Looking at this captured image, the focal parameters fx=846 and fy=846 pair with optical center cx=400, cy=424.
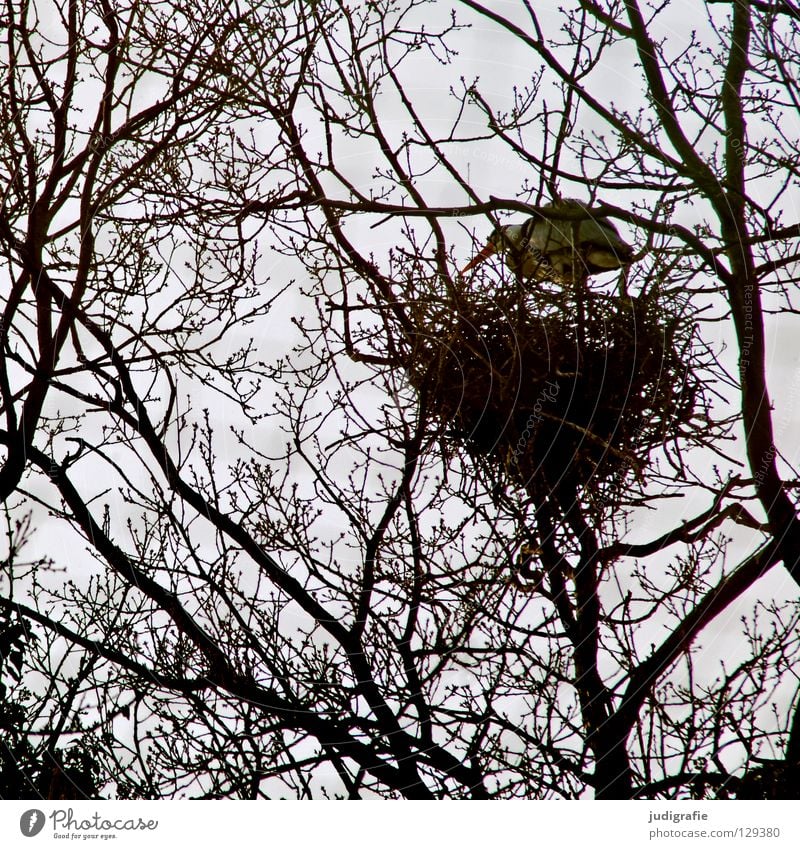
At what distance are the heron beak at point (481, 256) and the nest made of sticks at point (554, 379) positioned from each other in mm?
67

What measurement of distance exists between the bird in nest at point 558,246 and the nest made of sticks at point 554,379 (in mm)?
67

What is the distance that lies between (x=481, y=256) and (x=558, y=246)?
127 mm

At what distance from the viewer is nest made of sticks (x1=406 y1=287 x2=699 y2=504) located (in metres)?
1.18

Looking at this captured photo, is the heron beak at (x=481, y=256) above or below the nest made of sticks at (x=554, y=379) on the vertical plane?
above

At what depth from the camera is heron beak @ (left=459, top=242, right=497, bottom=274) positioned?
4.17 ft

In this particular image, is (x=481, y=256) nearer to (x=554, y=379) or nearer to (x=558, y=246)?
(x=558, y=246)

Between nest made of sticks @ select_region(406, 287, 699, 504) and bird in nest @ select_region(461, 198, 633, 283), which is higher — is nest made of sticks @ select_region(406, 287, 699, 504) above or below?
below

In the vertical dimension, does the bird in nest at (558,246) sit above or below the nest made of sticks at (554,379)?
above

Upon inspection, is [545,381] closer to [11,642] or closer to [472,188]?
[472,188]

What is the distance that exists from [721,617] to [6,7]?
4.68 ft

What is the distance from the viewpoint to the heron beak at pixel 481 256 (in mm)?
1271

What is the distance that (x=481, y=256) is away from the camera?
1270mm

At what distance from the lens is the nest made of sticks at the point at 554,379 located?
3.87ft
